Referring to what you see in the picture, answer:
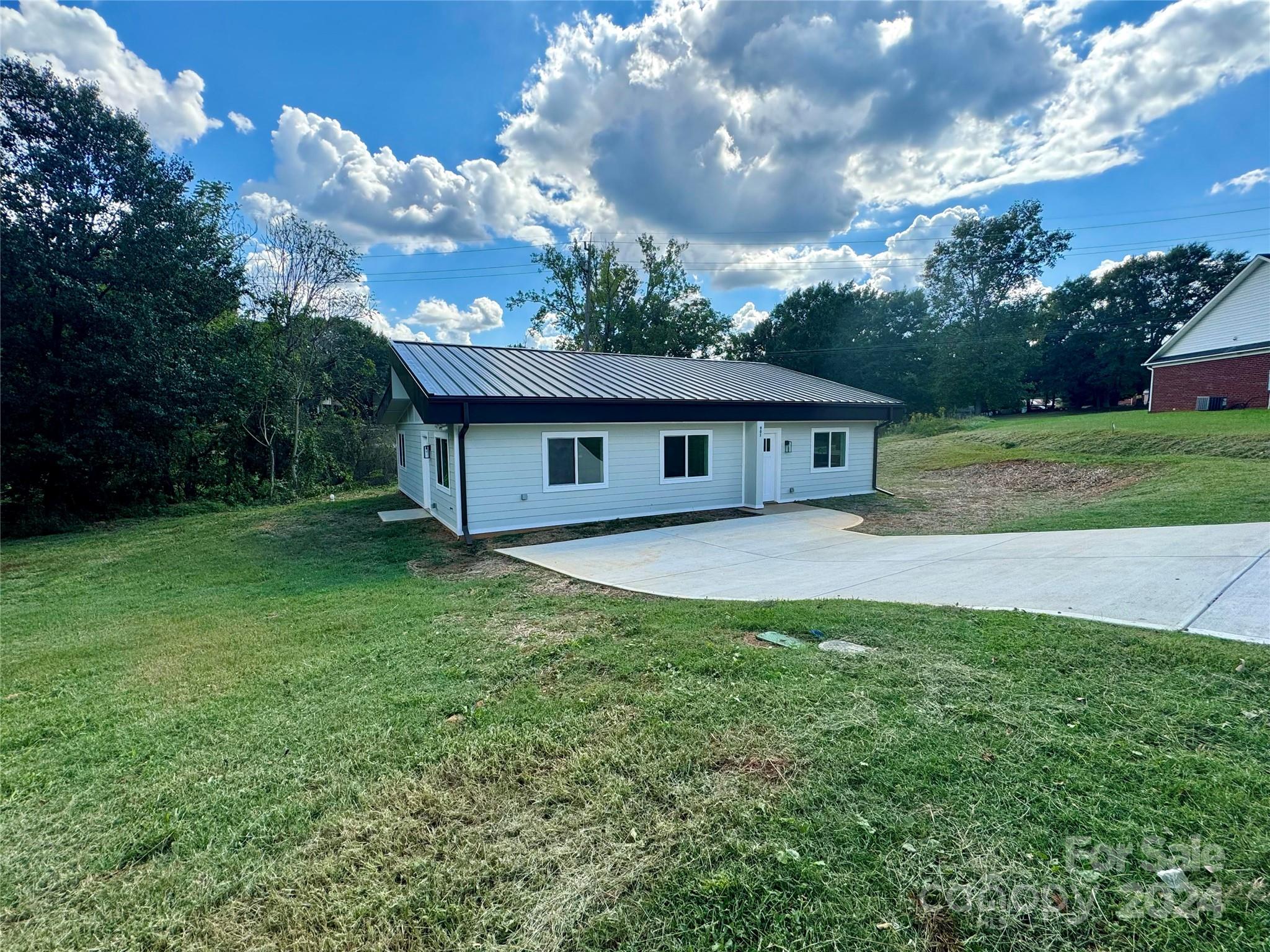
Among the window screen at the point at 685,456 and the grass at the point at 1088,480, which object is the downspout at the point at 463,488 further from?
the grass at the point at 1088,480

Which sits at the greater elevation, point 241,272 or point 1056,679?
point 241,272

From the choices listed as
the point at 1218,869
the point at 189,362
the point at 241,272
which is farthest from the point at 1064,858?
the point at 241,272

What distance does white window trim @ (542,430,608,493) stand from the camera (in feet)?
35.0

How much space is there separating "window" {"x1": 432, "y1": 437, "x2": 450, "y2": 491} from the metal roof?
146 centimetres

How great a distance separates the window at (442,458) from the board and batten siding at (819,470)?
7358 mm

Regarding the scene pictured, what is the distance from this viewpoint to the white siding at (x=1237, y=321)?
2075 cm

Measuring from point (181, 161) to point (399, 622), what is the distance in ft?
52.8

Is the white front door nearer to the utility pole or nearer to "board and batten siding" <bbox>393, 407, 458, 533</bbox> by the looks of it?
"board and batten siding" <bbox>393, 407, 458, 533</bbox>

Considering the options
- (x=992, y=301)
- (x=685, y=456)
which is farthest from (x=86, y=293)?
(x=992, y=301)

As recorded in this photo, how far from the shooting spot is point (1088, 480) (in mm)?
14078

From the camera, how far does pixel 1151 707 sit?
303cm

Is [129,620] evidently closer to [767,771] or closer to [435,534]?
[435,534]

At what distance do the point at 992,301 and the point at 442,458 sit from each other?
1602 inches

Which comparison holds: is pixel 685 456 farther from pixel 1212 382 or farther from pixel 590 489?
pixel 1212 382
